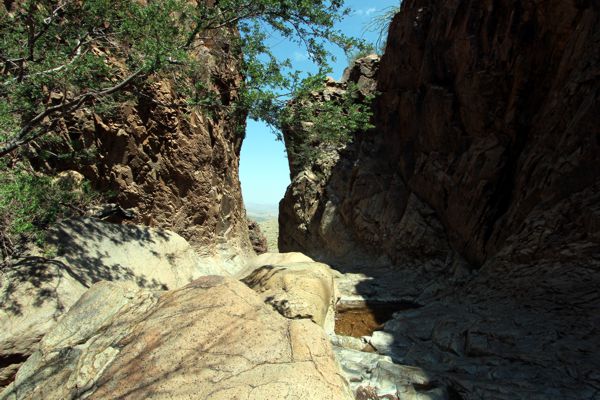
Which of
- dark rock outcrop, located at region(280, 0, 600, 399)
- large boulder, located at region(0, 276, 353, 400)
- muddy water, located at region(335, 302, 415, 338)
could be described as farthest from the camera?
muddy water, located at region(335, 302, 415, 338)

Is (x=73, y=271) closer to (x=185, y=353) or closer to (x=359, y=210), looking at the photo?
(x=185, y=353)

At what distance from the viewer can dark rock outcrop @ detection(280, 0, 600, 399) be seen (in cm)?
677

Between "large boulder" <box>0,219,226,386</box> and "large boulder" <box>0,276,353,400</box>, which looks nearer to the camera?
"large boulder" <box>0,276,353,400</box>

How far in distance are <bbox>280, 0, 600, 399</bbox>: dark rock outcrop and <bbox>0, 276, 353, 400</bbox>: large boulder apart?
A: 3.25 metres

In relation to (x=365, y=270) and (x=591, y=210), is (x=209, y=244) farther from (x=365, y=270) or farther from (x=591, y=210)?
(x=591, y=210)

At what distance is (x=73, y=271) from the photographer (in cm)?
645

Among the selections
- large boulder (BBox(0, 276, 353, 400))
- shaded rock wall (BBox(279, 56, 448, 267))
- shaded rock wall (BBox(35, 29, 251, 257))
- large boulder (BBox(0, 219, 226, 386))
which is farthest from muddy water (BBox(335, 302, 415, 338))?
large boulder (BBox(0, 276, 353, 400))

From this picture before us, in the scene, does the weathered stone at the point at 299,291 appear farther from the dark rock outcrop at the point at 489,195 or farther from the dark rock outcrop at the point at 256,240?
the dark rock outcrop at the point at 256,240

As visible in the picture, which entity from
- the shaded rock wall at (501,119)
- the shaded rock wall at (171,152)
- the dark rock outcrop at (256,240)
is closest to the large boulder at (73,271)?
the shaded rock wall at (171,152)

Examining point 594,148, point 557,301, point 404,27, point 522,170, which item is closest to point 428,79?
point 404,27

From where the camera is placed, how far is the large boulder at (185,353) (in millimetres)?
3326

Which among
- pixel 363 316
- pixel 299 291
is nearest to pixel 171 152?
pixel 299 291

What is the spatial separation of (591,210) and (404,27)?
13662 millimetres

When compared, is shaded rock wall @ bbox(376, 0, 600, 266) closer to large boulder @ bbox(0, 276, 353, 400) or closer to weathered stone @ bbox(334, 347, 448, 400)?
weathered stone @ bbox(334, 347, 448, 400)
